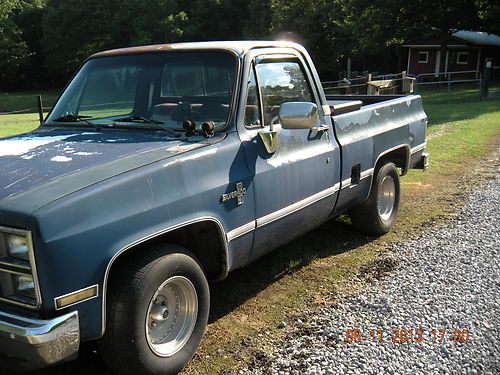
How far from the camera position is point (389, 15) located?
3173 centimetres

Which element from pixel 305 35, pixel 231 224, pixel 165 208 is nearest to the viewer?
pixel 165 208

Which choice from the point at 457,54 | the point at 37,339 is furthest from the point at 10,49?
the point at 37,339

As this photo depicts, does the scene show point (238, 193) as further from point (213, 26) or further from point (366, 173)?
point (213, 26)

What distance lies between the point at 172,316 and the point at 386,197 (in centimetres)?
332

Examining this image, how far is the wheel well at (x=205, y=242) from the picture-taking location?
10.4 ft

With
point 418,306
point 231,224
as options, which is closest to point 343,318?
point 418,306

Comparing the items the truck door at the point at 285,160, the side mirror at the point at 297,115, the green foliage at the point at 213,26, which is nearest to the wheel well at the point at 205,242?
the truck door at the point at 285,160

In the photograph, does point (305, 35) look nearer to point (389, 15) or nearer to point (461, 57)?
point (389, 15)

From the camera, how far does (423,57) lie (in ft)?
146

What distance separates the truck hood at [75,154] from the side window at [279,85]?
76cm

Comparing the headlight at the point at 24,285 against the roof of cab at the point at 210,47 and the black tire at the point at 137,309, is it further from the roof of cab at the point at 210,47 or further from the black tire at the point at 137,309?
the roof of cab at the point at 210,47

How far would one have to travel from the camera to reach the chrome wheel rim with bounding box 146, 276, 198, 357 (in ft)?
9.75

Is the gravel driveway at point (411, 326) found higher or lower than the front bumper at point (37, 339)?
lower

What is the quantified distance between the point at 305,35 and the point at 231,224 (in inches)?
1588
